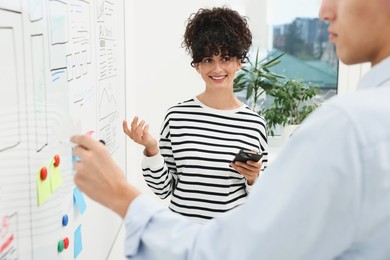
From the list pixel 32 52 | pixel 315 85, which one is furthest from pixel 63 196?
pixel 315 85

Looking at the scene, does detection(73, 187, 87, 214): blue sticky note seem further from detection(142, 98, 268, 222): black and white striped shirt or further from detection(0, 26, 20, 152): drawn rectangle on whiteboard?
detection(0, 26, 20, 152): drawn rectangle on whiteboard

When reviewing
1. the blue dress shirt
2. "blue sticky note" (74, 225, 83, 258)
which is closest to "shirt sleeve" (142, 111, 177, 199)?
"blue sticky note" (74, 225, 83, 258)

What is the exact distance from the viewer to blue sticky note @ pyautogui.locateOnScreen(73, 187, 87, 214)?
130 cm

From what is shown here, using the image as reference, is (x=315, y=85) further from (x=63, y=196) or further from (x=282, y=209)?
(x=282, y=209)

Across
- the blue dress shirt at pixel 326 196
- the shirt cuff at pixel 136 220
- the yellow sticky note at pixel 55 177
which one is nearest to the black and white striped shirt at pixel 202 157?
the yellow sticky note at pixel 55 177

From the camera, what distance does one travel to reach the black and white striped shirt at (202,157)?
1.61 metres

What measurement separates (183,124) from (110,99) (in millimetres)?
351

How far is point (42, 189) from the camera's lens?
1.02 metres

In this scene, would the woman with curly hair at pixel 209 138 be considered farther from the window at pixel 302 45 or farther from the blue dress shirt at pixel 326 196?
the window at pixel 302 45

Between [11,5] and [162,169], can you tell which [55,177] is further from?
[162,169]

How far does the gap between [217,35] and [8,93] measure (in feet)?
3.35

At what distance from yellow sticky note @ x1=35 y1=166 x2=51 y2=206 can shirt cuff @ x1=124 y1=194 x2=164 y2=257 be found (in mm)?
332

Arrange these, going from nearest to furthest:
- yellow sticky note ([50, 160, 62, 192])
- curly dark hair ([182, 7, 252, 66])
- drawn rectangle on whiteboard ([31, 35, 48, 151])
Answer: drawn rectangle on whiteboard ([31, 35, 48, 151]), yellow sticky note ([50, 160, 62, 192]), curly dark hair ([182, 7, 252, 66])

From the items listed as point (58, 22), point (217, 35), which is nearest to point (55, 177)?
point (58, 22)
